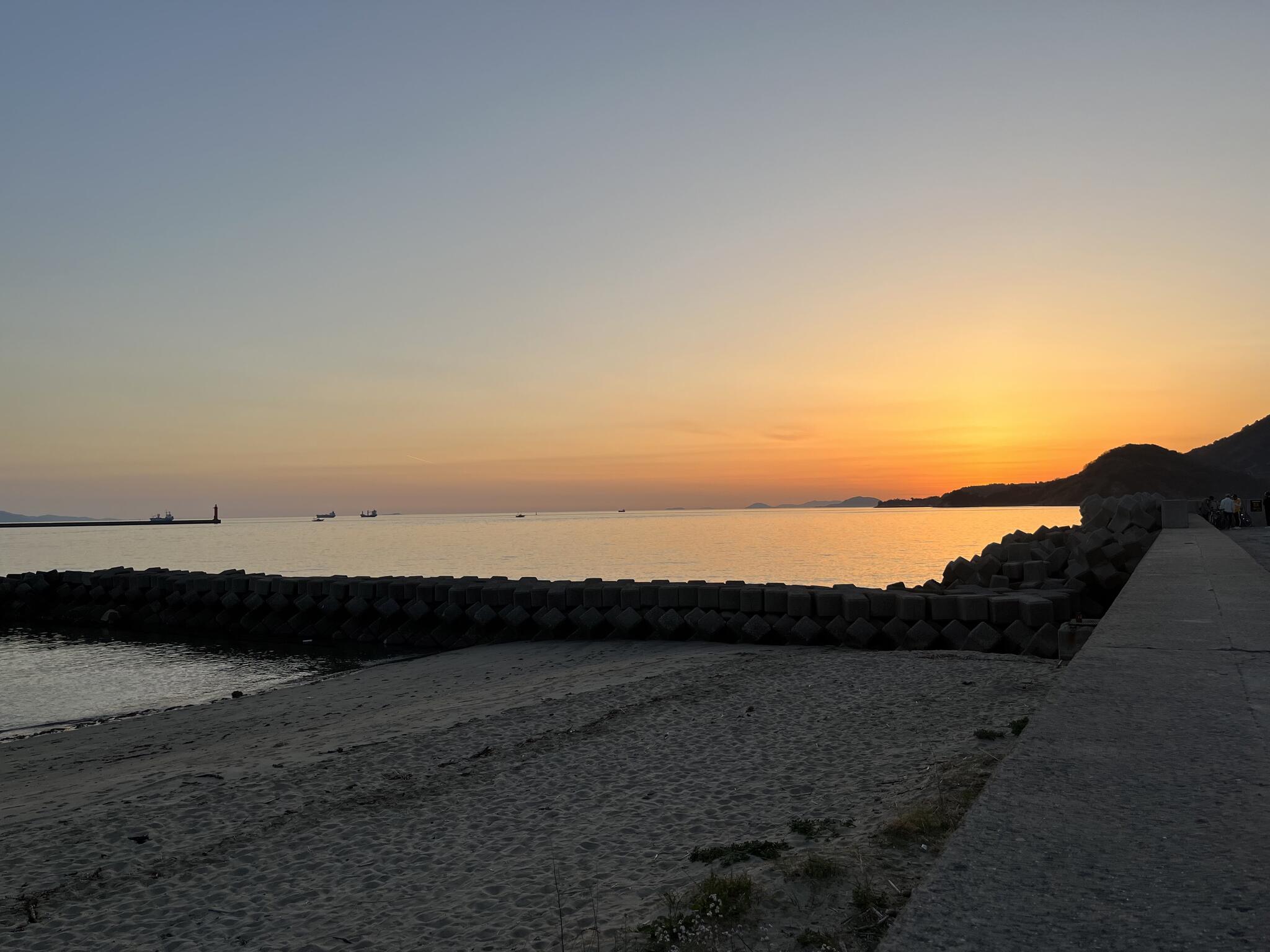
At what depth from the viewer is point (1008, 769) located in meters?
3.46

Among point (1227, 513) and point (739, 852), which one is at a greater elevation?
point (1227, 513)

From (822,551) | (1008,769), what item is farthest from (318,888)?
(822,551)

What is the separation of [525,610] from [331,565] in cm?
2957

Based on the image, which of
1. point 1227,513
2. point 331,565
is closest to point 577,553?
point 331,565

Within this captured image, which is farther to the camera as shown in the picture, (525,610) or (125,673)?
(525,610)

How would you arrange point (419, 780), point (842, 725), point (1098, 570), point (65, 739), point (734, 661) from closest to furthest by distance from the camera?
point (419, 780), point (842, 725), point (65, 739), point (734, 661), point (1098, 570)

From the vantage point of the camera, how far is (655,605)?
1571cm

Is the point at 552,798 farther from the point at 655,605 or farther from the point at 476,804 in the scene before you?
the point at 655,605

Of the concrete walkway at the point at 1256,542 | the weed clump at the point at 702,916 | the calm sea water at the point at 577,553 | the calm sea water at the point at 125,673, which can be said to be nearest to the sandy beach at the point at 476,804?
the weed clump at the point at 702,916

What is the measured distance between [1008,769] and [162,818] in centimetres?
579

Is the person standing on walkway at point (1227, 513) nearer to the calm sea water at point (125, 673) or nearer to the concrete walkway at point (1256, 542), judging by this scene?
the concrete walkway at point (1256, 542)

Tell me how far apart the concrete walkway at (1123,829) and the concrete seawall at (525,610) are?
4913 mm

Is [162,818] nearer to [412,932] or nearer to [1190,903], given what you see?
[412,932]

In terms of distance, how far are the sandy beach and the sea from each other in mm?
4496
